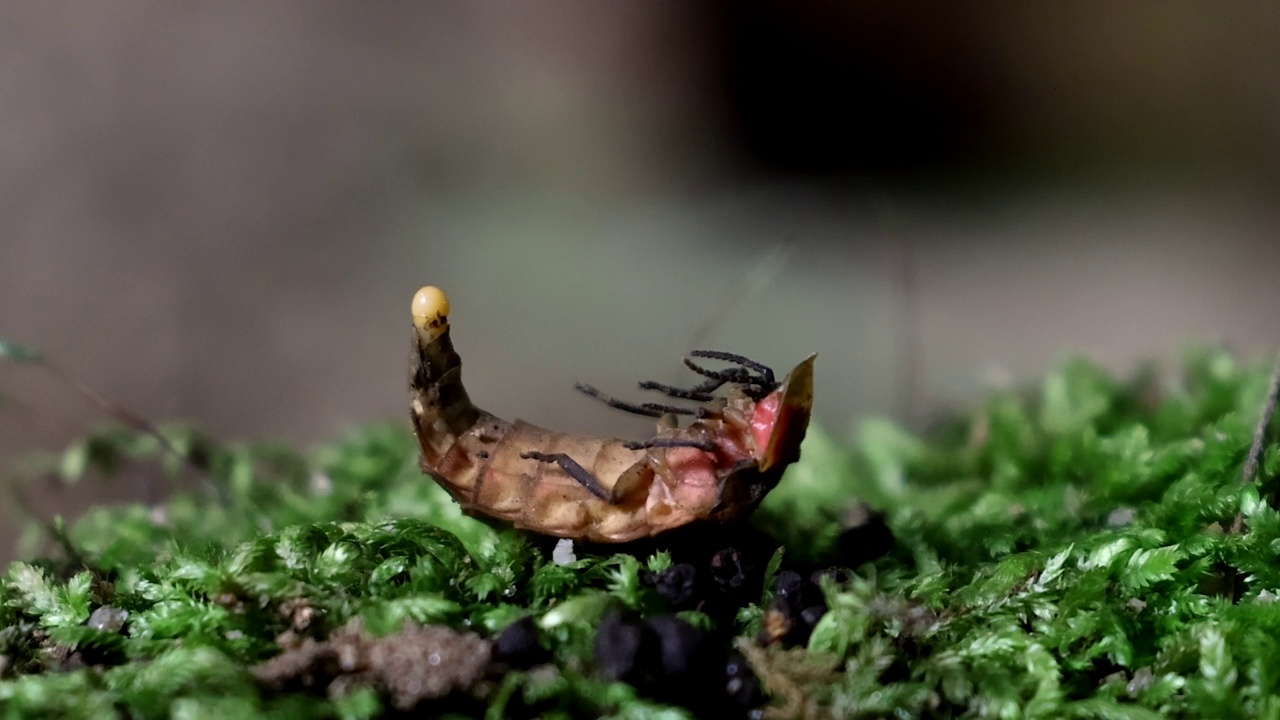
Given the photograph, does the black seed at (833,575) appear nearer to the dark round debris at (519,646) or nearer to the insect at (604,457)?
the insect at (604,457)

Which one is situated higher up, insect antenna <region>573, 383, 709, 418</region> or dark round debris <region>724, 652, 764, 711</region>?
insect antenna <region>573, 383, 709, 418</region>

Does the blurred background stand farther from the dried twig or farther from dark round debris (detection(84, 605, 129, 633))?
dark round debris (detection(84, 605, 129, 633))

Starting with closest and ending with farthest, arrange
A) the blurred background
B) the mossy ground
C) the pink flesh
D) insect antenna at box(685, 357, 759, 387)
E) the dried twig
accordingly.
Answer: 1. the mossy ground
2. the pink flesh
3. insect antenna at box(685, 357, 759, 387)
4. the dried twig
5. the blurred background

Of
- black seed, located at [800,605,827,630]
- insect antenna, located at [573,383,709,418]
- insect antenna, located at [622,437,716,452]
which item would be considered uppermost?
insect antenna, located at [573,383,709,418]

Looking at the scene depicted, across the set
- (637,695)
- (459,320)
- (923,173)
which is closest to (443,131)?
(459,320)

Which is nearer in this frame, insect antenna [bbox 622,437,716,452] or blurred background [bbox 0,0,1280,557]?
insect antenna [bbox 622,437,716,452]

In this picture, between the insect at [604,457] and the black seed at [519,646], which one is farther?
the insect at [604,457]

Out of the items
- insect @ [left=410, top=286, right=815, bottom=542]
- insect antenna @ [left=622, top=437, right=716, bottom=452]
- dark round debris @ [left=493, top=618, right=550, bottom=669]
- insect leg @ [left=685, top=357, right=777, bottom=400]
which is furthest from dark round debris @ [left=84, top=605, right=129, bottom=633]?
insect leg @ [left=685, top=357, right=777, bottom=400]

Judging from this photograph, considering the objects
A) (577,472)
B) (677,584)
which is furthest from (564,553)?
(677,584)

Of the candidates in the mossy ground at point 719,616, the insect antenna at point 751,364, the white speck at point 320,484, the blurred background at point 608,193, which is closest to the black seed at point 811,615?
the mossy ground at point 719,616

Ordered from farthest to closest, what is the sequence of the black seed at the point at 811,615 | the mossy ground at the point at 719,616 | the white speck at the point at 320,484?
the white speck at the point at 320,484 < the black seed at the point at 811,615 < the mossy ground at the point at 719,616

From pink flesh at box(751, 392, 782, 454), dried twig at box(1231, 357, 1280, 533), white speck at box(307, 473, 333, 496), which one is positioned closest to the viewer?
pink flesh at box(751, 392, 782, 454)
